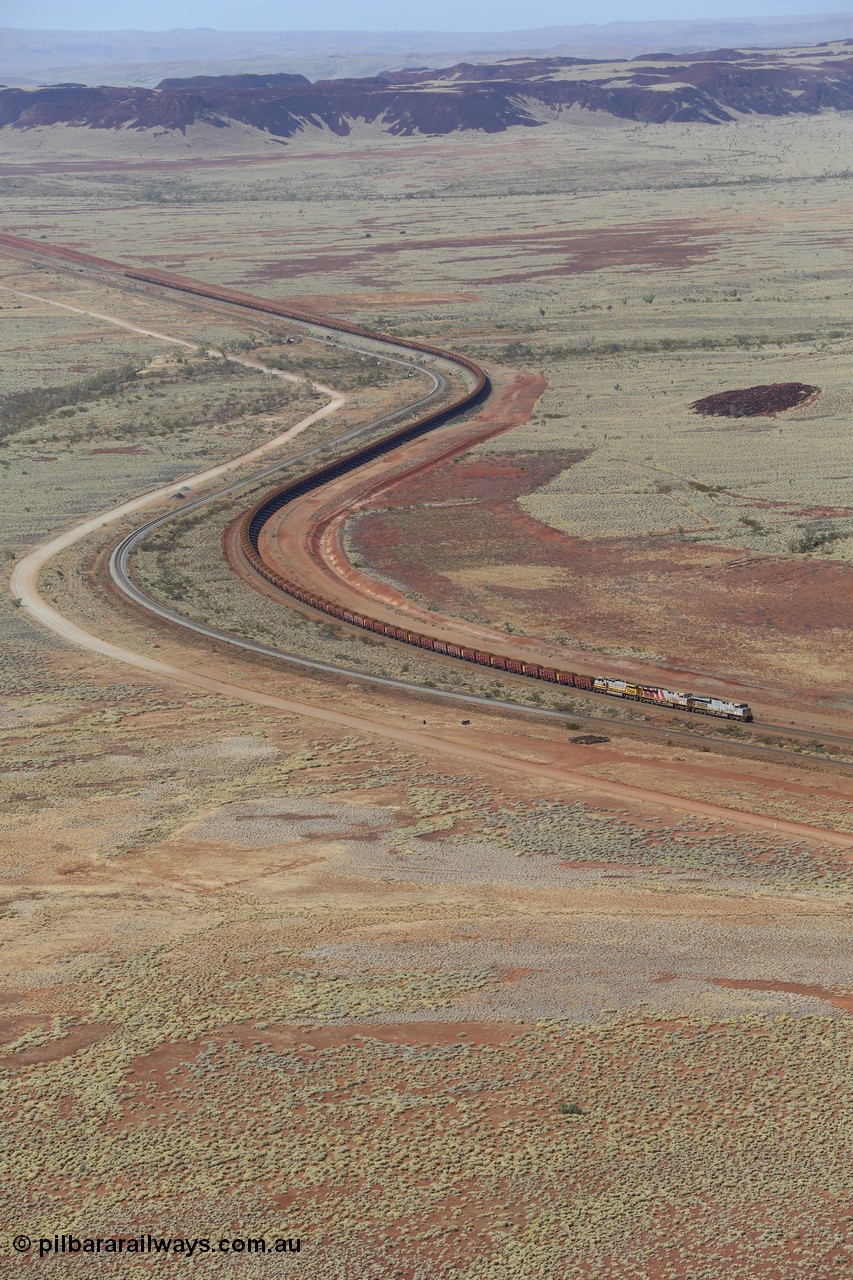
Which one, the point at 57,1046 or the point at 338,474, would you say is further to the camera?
the point at 338,474

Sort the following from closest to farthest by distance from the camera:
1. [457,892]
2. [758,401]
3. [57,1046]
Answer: [57,1046] → [457,892] → [758,401]

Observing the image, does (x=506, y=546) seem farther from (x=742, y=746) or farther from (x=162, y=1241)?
(x=162, y=1241)

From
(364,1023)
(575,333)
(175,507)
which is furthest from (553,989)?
(575,333)

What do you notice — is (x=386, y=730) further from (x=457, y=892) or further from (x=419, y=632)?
(x=457, y=892)

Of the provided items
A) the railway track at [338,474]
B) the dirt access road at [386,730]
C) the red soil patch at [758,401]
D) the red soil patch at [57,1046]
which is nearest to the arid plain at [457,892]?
the red soil patch at [57,1046]

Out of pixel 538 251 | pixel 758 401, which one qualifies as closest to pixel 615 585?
pixel 758 401

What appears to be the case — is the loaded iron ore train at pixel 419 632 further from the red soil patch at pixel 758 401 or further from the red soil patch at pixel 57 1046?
the red soil patch at pixel 57 1046

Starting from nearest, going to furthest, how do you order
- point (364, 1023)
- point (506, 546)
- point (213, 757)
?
point (364, 1023)
point (213, 757)
point (506, 546)

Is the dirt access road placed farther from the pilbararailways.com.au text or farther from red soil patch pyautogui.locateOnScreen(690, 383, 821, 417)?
red soil patch pyautogui.locateOnScreen(690, 383, 821, 417)
